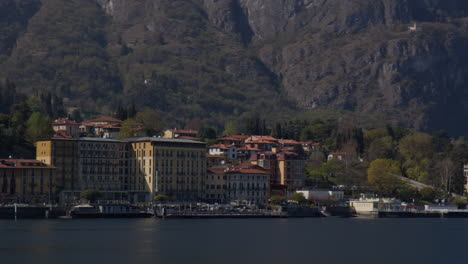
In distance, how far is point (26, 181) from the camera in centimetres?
19188

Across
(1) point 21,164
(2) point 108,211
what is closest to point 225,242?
(2) point 108,211

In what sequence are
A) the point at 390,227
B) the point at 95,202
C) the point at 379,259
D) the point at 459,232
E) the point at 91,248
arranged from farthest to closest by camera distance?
the point at 95,202, the point at 390,227, the point at 459,232, the point at 91,248, the point at 379,259

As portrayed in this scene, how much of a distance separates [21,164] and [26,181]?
3.18 meters

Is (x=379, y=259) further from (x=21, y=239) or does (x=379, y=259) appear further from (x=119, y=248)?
(x=21, y=239)

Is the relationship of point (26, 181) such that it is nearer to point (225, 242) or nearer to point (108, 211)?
point (108, 211)

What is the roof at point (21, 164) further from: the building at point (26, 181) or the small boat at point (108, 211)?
the small boat at point (108, 211)

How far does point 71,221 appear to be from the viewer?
177 m

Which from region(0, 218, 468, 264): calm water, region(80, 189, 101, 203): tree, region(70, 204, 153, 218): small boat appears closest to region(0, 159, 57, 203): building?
region(80, 189, 101, 203): tree

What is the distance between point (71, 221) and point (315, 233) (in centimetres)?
4574

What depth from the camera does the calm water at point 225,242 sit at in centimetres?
11244


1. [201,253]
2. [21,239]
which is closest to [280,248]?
[201,253]

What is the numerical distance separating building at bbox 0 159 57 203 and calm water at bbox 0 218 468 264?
1730cm

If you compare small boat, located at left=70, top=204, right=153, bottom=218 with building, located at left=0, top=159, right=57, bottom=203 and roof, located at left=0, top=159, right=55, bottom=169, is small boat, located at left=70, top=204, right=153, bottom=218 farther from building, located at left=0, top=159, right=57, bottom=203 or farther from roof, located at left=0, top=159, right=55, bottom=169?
roof, located at left=0, top=159, right=55, bottom=169

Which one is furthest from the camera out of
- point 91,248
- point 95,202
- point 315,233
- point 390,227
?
point 95,202
